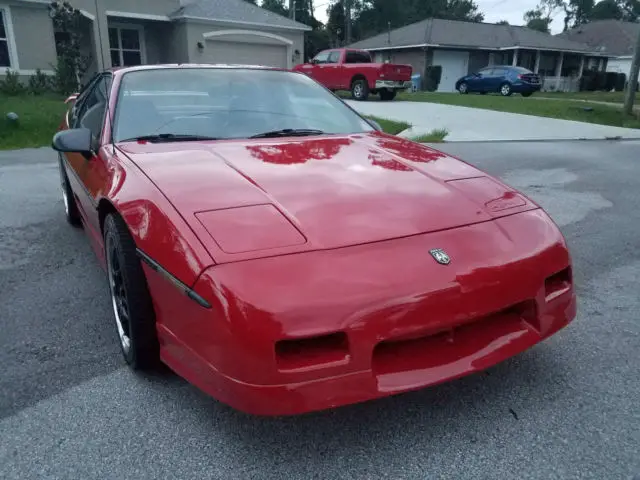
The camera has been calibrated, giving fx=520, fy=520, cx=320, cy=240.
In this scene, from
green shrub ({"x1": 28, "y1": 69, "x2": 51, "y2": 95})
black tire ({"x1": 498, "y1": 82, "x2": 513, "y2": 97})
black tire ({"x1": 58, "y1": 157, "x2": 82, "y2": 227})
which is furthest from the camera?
black tire ({"x1": 498, "y1": 82, "x2": 513, "y2": 97})

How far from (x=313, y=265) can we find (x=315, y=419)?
2.20ft

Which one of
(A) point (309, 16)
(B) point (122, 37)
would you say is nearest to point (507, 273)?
(B) point (122, 37)

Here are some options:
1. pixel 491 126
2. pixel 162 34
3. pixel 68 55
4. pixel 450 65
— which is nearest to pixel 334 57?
pixel 162 34

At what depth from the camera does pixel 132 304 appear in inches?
81.3

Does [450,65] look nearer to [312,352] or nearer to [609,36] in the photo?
[609,36]

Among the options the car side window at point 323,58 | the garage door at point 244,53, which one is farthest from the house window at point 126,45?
the car side window at point 323,58

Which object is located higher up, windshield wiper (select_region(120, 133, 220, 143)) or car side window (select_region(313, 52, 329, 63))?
car side window (select_region(313, 52, 329, 63))

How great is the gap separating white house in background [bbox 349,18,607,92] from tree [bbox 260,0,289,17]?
20098 millimetres

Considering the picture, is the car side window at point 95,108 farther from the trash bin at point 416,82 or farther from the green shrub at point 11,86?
the trash bin at point 416,82

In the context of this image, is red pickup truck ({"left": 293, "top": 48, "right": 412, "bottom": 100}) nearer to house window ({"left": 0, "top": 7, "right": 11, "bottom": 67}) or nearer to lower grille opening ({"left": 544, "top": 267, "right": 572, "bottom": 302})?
house window ({"left": 0, "top": 7, "right": 11, "bottom": 67})

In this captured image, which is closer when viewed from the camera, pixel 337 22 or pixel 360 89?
pixel 360 89

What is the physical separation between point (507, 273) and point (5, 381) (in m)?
2.12

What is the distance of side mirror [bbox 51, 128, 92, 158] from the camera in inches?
111

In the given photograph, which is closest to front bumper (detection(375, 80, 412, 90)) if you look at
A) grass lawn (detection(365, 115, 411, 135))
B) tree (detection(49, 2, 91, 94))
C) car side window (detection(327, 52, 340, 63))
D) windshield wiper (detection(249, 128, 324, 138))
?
car side window (detection(327, 52, 340, 63))
